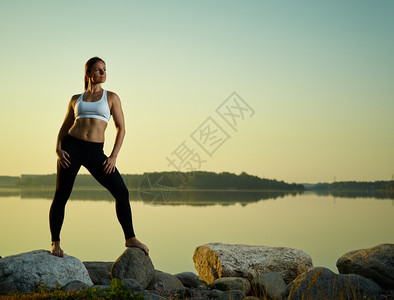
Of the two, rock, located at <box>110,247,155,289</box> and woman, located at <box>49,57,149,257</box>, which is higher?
woman, located at <box>49,57,149,257</box>

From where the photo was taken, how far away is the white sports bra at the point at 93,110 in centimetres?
661

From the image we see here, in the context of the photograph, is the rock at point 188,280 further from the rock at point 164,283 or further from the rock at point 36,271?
the rock at point 36,271

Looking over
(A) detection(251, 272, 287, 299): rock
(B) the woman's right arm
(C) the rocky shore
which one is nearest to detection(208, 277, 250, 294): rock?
(C) the rocky shore

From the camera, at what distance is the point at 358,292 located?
21.2 feet

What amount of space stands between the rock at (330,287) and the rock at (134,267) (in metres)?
2.25

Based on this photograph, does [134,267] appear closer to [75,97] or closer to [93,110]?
[93,110]

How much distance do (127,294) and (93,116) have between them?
2.58 meters

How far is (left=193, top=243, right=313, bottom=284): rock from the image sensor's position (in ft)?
27.8

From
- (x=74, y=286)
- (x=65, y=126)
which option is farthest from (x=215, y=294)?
(x=65, y=126)

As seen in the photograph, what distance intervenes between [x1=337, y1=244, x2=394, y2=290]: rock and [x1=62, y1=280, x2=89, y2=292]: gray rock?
4478 millimetres

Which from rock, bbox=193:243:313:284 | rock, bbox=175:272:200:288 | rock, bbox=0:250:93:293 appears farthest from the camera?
rock, bbox=193:243:313:284

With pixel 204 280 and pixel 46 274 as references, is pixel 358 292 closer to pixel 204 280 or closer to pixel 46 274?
pixel 204 280

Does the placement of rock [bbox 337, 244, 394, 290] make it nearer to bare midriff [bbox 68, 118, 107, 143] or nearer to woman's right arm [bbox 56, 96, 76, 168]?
bare midriff [bbox 68, 118, 107, 143]

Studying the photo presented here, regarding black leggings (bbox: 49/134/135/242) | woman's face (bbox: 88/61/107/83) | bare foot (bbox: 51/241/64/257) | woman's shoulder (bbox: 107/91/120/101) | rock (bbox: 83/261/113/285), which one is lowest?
rock (bbox: 83/261/113/285)
